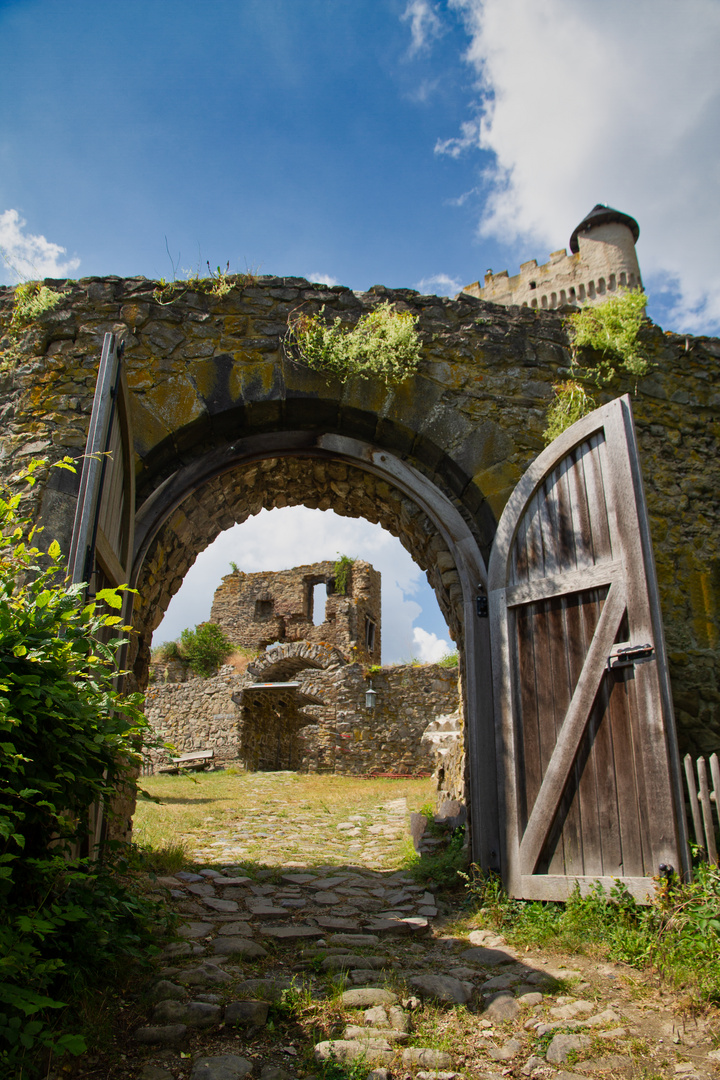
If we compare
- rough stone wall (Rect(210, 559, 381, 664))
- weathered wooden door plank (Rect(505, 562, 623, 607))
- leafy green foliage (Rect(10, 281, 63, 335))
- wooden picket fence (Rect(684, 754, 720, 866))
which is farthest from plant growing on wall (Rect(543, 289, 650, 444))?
rough stone wall (Rect(210, 559, 381, 664))

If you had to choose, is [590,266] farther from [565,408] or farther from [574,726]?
[574,726]

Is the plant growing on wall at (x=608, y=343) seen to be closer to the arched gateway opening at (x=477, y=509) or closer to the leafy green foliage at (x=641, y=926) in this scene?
the arched gateway opening at (x=477, y=509)

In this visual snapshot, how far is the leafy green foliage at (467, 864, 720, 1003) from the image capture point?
265cm

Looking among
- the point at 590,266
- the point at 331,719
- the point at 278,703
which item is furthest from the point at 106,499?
the point at 590,266

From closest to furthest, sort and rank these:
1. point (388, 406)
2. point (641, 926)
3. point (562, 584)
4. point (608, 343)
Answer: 1. point (641, 926)
2. point (562, 584)
3. point (388, 406)
4. point (608, 343)

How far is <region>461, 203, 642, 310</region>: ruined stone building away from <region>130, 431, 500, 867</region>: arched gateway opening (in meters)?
19.0

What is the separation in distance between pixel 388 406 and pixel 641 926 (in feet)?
10.9

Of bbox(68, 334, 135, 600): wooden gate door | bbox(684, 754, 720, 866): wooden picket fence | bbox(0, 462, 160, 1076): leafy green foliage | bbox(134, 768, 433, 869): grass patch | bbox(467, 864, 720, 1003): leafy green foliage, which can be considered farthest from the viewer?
bbox(134, 768, 433, 869): grass patch

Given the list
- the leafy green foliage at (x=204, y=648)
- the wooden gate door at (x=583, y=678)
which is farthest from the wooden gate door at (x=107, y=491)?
the leafy green foliage at (x=204, y=648)

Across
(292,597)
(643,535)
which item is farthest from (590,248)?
(643,535)

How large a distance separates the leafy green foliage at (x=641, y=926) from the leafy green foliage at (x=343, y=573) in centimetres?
1483

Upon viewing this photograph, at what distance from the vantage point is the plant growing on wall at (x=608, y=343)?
4.91m

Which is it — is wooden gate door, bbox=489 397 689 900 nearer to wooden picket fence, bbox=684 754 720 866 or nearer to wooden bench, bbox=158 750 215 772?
wooden picket fence, bbox=684 754 720 866

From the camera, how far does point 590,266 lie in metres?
22.9
